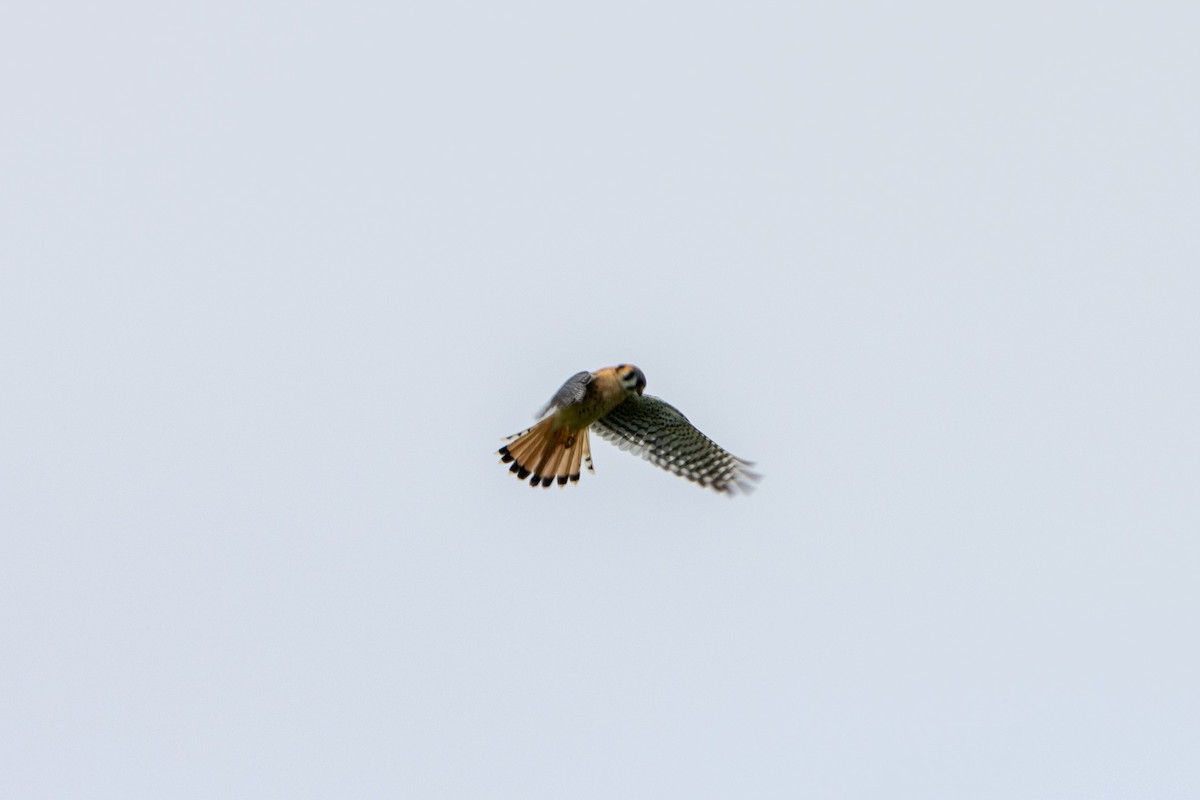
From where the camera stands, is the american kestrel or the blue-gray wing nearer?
the blue-gray wing

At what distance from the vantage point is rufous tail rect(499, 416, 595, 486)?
17203mm

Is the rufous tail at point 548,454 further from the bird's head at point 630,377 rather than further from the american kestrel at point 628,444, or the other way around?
the bird's head at point 630,377

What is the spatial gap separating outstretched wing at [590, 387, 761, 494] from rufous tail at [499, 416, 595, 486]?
0.34m

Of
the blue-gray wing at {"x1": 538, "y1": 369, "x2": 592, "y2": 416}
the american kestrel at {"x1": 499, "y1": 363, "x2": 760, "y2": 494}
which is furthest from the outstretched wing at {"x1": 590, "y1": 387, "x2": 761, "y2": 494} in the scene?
the blue-gray wing at {"x1": 538, "y1": 369, "x2": 592, "y2": 416}

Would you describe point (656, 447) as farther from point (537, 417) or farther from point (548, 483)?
point (537, 417)

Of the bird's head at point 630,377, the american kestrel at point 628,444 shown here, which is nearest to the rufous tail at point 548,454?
the american kestrel at point 628,444

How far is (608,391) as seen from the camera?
16.6 meters

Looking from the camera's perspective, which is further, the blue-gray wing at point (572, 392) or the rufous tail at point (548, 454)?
the rufous tail at point (548, 454)

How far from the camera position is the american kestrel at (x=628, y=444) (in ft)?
56.2

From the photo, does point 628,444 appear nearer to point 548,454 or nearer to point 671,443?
point 671,443

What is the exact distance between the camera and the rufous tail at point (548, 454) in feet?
56.4

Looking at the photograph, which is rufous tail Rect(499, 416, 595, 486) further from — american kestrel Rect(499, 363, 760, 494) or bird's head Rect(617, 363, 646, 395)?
bird's head Rect(617, 363, 646, 395)

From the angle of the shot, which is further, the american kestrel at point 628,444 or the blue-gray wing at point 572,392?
the american kestrel at point 628,444

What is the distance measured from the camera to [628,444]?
58.4 ft
